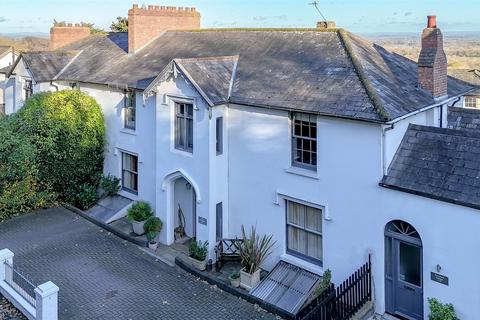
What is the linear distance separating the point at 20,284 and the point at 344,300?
9.83 meters

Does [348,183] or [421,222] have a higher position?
[348,183]

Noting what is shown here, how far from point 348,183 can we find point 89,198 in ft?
44.8

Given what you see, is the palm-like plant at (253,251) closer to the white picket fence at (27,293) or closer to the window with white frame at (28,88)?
the white picket fence at (27,293)

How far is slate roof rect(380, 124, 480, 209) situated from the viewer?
474 inches

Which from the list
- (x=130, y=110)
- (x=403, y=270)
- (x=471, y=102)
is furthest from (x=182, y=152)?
(x=471, y=102)

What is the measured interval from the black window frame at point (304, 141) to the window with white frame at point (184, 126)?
168 inches

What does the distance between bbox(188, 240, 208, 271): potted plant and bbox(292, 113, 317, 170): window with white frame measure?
4600 millimetres

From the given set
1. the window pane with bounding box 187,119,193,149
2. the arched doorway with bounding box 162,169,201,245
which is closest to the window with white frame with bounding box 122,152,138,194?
the arched doorway with bounding box 162,169,201,245

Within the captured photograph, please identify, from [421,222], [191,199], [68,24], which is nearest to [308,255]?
[421,222]

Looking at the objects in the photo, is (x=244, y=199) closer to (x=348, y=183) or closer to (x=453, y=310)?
(x=348, y=183)

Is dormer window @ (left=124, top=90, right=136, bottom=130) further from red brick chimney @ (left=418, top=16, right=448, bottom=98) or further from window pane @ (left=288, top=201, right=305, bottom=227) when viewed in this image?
red brick chimney @ (left=418, top=16, right=448, bottom=98)

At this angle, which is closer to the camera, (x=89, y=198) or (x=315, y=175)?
(x=315, y=175)

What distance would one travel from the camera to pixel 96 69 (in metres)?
24.5

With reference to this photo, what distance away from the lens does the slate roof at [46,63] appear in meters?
25.7
